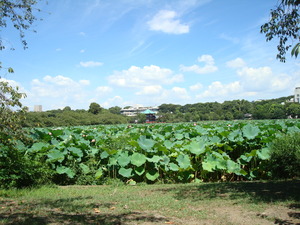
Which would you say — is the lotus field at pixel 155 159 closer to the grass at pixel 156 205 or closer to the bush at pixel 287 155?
the bush at pixel 287 155

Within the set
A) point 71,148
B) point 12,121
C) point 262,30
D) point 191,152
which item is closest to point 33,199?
point 12,121

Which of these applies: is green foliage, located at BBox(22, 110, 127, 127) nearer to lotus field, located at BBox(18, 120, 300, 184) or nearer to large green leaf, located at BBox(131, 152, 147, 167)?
lotus field, located at BBox(18, 120, 300, 184)

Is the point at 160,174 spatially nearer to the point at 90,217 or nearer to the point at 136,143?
the point at 136,143

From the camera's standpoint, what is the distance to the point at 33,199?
18.5ft

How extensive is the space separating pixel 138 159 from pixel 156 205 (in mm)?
2820

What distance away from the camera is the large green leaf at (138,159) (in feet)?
25.6

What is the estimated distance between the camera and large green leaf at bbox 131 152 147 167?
25.6ft

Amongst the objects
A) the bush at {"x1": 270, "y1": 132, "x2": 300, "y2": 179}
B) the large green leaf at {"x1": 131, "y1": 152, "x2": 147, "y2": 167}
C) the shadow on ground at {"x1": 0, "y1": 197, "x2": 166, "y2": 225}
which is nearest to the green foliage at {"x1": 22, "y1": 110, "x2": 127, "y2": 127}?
the large green leaf at {"x1": 131, "y1": 152, "x2": 147, "y2": 167}

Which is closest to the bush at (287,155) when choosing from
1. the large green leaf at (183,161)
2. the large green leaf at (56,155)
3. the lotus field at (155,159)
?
the lotus field at (155,159)

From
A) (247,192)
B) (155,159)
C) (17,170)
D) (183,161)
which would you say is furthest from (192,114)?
(17,170)

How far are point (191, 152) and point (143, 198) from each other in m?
2.89

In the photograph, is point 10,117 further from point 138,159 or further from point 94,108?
point 94,108

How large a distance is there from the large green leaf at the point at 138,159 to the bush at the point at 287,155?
3444 millimetres

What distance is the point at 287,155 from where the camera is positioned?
727 centimetres
